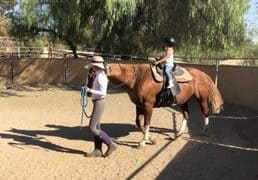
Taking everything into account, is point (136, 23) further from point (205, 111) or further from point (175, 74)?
point (175, 74)

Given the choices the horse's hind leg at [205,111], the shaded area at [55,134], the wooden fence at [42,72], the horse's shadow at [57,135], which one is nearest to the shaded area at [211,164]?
the horse's hind leg at [205,111]

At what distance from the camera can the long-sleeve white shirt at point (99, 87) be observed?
369 inches

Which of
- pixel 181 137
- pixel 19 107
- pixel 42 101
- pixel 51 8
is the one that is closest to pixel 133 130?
pixel 181 137

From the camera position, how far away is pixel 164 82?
10.8 meters

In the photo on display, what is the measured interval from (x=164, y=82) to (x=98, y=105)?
181cm

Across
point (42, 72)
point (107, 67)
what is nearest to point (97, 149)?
point (107, 67)

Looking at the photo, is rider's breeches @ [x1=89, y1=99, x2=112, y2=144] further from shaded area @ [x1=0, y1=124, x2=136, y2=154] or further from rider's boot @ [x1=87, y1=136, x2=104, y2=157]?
shaded area @ [x1=0, y1=124, x2=136, y2=154]

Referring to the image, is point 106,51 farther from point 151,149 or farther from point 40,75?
point 151,149

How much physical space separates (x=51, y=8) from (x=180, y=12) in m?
5.28

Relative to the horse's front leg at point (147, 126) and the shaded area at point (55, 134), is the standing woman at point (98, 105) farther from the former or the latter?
the horse's front leg at point (147, 126)

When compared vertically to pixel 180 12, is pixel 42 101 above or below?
below

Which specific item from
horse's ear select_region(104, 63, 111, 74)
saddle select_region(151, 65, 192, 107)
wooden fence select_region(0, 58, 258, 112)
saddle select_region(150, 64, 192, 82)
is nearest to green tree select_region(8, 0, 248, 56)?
wooden fence select_region(0, 58, 258, 112)

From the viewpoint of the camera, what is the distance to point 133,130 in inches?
480

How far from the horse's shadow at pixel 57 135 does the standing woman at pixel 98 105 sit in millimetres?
543
